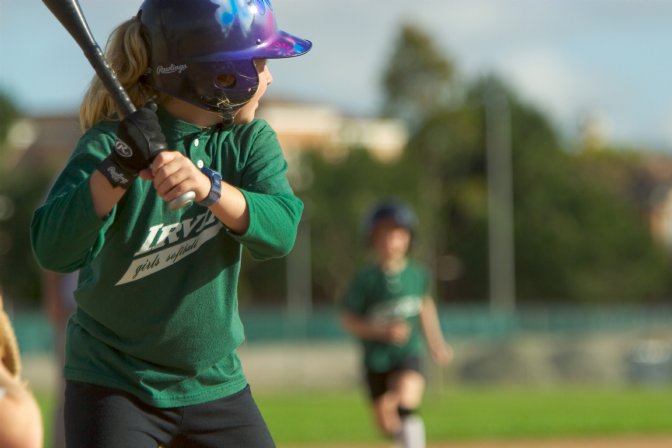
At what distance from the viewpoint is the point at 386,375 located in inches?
456

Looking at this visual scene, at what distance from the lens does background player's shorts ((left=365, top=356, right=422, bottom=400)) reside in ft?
37.6

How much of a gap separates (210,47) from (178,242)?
60 cm

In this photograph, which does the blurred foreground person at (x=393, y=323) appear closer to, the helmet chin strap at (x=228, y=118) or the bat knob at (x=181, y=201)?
the helmet chin strap at (x=228, y=118)

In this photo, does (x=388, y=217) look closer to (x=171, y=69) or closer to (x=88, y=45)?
(x=171, y=69)

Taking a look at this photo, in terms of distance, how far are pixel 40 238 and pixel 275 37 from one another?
3.08 feet

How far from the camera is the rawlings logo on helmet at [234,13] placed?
169 inches

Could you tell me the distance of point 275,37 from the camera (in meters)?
4.43

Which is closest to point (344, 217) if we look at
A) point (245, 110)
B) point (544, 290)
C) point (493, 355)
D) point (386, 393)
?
point (544, 290)

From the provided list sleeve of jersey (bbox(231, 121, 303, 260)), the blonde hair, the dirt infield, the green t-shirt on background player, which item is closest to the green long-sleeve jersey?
sleeve of jersey (bbox(231, 121, 303, 260))

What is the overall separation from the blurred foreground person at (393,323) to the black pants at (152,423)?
641cm

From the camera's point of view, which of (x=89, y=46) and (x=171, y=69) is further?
(x=171, y=69)

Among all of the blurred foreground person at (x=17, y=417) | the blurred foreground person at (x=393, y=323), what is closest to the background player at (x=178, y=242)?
the blurred foreground person at (x=17, y=417)

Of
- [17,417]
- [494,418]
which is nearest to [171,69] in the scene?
[17,417]

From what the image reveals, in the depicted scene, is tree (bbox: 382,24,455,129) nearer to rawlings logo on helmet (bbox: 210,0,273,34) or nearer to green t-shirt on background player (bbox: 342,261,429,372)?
green t-shirt on background player (bbox: 342,261,429,372)
